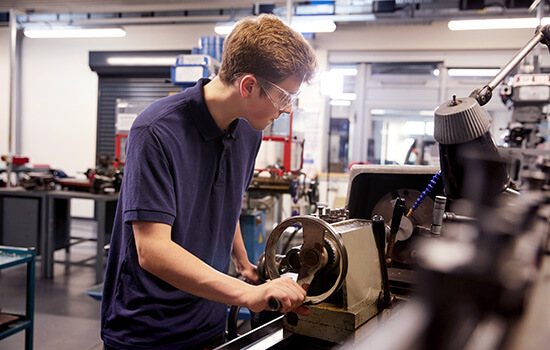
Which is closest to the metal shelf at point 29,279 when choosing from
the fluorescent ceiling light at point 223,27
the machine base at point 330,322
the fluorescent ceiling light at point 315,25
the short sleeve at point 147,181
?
the short sleeve at point 147,181

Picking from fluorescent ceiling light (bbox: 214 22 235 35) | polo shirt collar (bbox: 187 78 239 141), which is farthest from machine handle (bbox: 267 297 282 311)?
fluorescent ceiling light (bbox: 214 22 235 35)

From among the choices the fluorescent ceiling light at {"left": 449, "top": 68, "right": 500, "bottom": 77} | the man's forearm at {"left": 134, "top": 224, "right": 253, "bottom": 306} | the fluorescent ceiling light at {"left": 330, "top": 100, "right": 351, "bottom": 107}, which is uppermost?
the fluorescent ceiling light at {"left": 449, "top": 68, "right": 500, "bottom": 77}

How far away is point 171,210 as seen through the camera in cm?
93

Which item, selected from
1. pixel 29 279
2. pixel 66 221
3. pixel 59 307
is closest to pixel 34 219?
pixel 66 221

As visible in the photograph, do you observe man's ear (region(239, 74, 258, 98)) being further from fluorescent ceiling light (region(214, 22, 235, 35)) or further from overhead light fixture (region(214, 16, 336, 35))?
fluorescent ceiling light (region(214, 22, 235, 35))

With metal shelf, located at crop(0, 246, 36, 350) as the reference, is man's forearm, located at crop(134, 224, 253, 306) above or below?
above

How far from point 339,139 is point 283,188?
10.1 feet

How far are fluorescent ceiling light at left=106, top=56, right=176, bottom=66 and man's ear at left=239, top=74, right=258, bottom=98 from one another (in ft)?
19.4

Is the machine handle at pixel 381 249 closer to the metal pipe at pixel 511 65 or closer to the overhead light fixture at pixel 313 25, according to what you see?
the metal pipe at pixel 511 65

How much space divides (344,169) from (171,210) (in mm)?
5473

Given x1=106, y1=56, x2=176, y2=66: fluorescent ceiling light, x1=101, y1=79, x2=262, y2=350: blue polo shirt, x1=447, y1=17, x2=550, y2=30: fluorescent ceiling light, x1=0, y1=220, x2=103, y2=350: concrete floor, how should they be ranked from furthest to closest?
1. x1=106, y1=56, x2=176, y2=66: fluorescent ceiling light
2. x1=447, y1=17, x2=550, y2=30: fluorescent ceiling light
3. x1=0, y1=220, x2=103, y2=350: concrete floor
4. x1=101, y1=79, x2=262, y2=350: blue polo shirt

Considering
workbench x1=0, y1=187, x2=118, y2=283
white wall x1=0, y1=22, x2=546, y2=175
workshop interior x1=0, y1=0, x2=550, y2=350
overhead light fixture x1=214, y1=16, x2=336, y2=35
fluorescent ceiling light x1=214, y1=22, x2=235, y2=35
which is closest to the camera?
workshop interior x1=0, y1=0, x2=550, y2=350

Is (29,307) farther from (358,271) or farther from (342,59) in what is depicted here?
(342,59)

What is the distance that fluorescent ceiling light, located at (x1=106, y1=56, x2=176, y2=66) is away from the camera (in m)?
6.57
